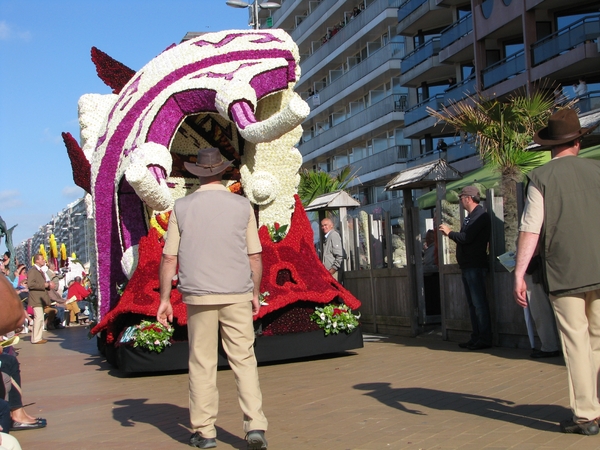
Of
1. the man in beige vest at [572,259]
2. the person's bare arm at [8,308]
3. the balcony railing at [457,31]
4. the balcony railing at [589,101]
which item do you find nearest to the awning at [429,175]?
the man in beige vest at [572,259]

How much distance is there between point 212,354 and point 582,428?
99.0 inches

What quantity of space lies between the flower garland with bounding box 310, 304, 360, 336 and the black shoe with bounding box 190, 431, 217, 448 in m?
4.68

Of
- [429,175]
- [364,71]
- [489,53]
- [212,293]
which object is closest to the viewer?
[212,293]

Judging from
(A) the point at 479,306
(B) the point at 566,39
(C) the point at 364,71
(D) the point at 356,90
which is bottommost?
(A) the point at 479,306

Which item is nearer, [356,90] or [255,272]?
[255,272]

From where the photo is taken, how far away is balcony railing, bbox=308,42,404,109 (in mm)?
47156

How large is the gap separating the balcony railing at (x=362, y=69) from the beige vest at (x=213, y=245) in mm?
42226

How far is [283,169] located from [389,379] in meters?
3.91

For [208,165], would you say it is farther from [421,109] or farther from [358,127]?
[358,127]

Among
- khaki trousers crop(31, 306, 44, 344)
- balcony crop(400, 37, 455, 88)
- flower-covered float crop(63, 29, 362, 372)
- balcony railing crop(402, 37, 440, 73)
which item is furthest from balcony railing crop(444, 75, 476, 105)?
flower-covered float crop(63, 29, 362, 372)

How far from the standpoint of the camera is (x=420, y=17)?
42094mm

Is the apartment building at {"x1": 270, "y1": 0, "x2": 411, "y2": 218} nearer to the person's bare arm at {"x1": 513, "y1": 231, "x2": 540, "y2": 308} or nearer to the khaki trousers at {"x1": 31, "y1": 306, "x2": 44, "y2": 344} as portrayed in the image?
the khaki trousers at {"x1": 31, "y1": 306, "x2": 44, "y2": 344}

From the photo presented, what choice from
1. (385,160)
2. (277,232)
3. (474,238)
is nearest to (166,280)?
(277,232)

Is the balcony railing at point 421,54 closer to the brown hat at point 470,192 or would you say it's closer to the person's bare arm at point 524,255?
the brown hat at point 470,192
